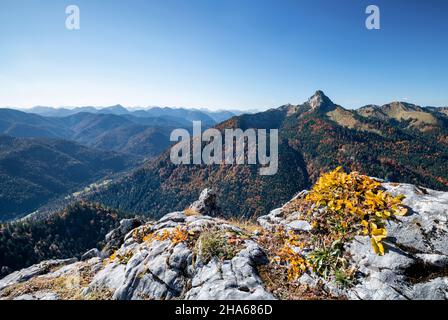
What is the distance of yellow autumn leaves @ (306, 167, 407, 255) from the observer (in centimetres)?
812

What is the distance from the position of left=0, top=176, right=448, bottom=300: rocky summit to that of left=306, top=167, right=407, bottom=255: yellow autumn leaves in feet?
0.31

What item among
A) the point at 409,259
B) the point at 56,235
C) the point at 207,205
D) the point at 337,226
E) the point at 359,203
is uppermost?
the point at 359,203

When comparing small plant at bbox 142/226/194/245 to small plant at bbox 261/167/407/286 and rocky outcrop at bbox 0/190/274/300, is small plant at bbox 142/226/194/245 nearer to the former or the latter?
rocky outcrop at bbox 0/190/274/300

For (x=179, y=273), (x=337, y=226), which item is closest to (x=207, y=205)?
(x=179, y=273)

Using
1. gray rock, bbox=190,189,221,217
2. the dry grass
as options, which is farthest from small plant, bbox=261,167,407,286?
gray rock, bbox=190,189,221,217

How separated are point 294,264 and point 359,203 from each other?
311 centimetres

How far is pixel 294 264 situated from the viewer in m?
8.39

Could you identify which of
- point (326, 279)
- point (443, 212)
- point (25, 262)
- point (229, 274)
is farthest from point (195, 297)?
point (25, 262)

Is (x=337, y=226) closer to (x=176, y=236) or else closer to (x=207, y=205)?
(x=176, y=236)

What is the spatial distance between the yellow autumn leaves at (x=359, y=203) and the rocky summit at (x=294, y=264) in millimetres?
94

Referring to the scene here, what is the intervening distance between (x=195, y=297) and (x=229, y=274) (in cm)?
126

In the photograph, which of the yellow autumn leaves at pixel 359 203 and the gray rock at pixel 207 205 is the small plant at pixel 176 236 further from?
the gray rock at pixel 207 205

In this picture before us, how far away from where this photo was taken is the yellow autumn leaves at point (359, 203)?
8.12m

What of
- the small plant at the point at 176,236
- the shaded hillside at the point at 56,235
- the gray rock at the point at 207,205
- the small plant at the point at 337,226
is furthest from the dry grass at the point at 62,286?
the shaded hillside at the point at 56,235
